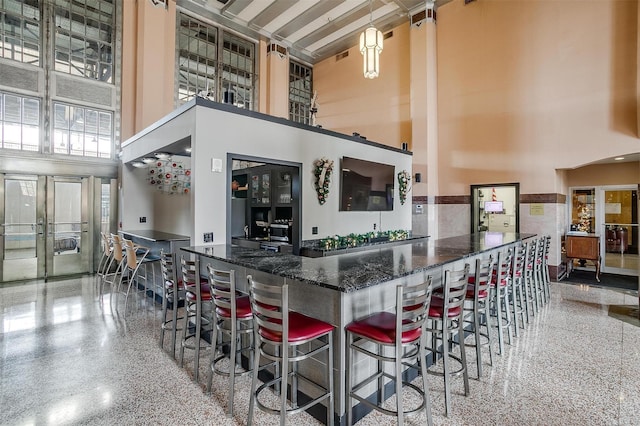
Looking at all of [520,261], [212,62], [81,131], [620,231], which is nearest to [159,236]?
[81,131]

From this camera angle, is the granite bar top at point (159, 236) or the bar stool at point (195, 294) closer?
the bar stool at point (195, 294)

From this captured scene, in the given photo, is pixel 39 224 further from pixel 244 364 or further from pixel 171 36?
pixel 244 364

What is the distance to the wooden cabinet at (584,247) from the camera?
22.5ft

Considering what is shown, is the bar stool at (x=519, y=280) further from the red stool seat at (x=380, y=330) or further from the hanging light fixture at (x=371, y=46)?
the hanging light fixture at (x=371, y=46)

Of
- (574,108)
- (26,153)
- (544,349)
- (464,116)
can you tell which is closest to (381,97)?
(464,116)

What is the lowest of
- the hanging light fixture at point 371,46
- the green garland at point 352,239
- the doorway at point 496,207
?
the green garland at point 352,239

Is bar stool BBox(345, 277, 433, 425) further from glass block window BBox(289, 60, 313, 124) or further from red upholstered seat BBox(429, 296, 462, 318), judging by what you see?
glass block window BBox(289, 60, 313, 124)

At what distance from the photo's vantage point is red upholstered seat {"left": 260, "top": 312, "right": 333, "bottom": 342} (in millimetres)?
1959

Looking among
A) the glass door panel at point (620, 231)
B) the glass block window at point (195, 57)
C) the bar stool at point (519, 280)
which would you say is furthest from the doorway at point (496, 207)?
the glass block window at point (195, 57)

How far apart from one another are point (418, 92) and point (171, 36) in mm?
6106

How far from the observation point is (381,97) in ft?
30.8

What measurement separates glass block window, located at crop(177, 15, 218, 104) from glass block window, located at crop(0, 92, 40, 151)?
281 cm

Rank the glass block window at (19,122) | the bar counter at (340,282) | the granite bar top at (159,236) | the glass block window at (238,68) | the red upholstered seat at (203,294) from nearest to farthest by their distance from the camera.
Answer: the bar counter at (340,282), the red upholstered seat at (203,294), the granite bar top at (159,236), the glass block window at (19,122), the glass block window at (238,68)

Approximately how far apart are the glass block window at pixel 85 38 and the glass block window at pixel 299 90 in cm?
503
